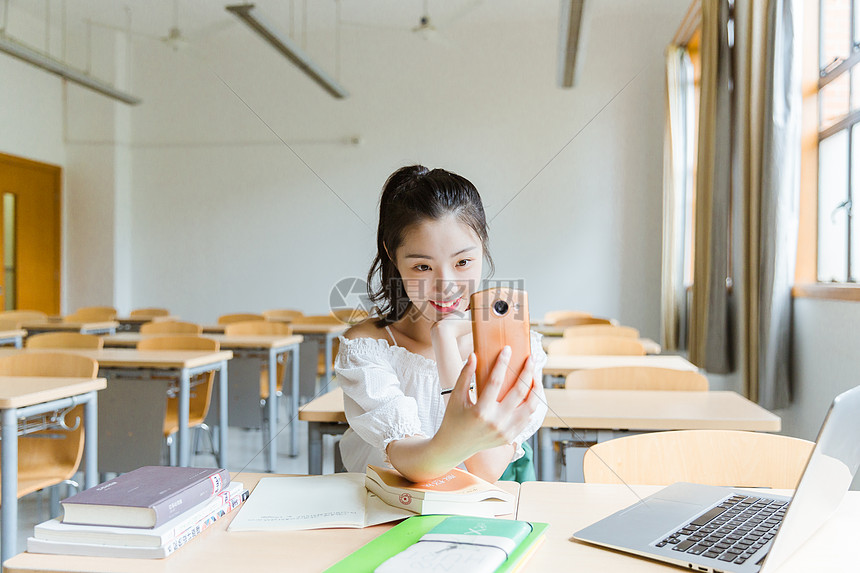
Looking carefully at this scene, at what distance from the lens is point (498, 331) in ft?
2.38

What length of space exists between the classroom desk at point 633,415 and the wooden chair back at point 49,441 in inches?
57.0

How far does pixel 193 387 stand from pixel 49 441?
34.0 inches

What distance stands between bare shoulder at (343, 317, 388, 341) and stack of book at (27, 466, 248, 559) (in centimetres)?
43

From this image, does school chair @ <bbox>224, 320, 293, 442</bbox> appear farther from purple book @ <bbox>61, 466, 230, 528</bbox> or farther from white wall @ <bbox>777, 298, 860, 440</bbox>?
purple book @ <bbox>61, 466, 230, 528</bbox>

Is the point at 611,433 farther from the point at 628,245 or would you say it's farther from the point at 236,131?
the point at 236,131

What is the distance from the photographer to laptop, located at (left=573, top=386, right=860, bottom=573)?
0.64 metres

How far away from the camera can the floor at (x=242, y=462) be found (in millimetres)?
2576

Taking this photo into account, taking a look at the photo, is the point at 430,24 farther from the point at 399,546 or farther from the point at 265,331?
the point at 399,546

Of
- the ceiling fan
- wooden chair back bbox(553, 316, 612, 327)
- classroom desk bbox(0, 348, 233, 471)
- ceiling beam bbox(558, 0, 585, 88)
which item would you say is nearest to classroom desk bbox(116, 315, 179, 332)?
classroom desk bbox(0, 348, 233, 471)

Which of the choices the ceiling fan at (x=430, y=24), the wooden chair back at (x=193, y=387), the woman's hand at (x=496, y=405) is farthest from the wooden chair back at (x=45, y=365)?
the ceiling fan at (x=430, y=24)

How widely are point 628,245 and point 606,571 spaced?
5308 mm

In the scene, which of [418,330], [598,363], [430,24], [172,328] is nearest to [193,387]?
[172,328]

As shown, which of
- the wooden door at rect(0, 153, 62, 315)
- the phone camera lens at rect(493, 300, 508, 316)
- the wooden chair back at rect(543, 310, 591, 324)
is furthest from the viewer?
the wooden door at rect(0, 153, 62, 315)

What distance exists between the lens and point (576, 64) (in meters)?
4.12
